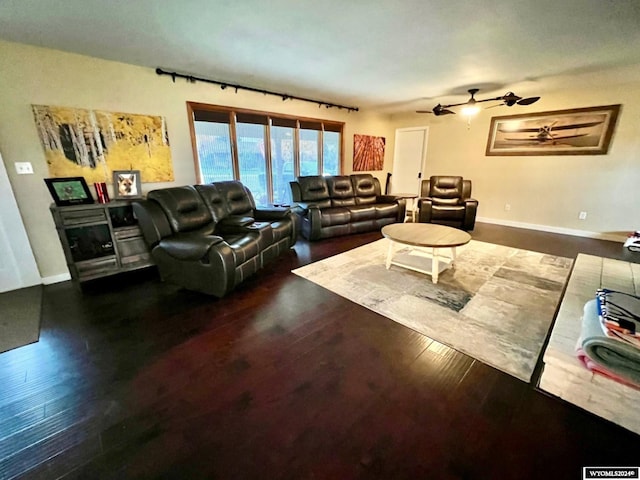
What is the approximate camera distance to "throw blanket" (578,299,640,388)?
4.15ft

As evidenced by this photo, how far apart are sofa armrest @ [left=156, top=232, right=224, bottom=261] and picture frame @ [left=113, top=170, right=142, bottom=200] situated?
103 cm

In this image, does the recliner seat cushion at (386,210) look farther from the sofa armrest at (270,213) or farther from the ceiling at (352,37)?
the ceiling at (352,37)

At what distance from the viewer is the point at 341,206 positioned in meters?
4.64

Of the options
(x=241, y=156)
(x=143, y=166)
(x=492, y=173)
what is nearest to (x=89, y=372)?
(x=143, y=166)

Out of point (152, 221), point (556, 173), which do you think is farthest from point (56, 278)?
→ point (556, 173)

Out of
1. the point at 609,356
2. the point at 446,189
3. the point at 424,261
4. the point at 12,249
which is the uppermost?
the point at 446,189

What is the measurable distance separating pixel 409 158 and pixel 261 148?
3.88m

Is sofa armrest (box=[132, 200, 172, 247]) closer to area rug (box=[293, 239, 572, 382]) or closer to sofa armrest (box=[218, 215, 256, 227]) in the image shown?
sofa armrest (box=[218, 215, 256, 227])

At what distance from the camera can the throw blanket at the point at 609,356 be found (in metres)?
1.26

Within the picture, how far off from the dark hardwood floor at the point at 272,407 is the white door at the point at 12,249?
1104 millimetres

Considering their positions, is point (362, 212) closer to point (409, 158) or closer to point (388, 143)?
point (409, 158)

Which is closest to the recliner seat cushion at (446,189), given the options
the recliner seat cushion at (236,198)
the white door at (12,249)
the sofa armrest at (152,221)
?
the recliner seat cushion at (236,198)

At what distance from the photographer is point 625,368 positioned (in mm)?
1287

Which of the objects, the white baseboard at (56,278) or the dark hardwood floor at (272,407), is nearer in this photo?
the dark hardwood floor at (272,407)
